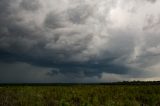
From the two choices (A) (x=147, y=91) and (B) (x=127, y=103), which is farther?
(A) (x=147, y=91)

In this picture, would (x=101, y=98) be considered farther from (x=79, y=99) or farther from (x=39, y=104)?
(x=39, y=104)

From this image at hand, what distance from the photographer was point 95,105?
25.0 m

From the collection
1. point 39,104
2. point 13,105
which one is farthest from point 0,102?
point 39,104

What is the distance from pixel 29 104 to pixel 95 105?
5.40 metres

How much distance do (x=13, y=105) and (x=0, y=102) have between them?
1.26 meters

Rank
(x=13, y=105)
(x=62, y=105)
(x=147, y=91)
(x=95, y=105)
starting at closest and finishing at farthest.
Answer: (x=62, y=105)
(x=13, y=105)
(x=95, y=105)
(x=147, y=91)

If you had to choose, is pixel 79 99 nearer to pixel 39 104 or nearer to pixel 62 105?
pixel 39 104

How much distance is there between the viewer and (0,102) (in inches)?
922

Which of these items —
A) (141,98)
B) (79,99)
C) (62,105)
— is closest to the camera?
(62,105)

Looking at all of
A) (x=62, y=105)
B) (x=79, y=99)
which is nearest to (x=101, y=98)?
(x=79, y=99)

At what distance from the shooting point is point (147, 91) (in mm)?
39688

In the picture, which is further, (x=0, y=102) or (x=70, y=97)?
(x=70, y=97)

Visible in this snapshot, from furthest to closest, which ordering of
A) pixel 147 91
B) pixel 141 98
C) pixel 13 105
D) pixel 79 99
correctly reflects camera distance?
pixel 147 91 < pixel 141 98 < pixel 79 99 < pixel 13 105

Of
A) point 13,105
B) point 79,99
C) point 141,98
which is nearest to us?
point 13,105
